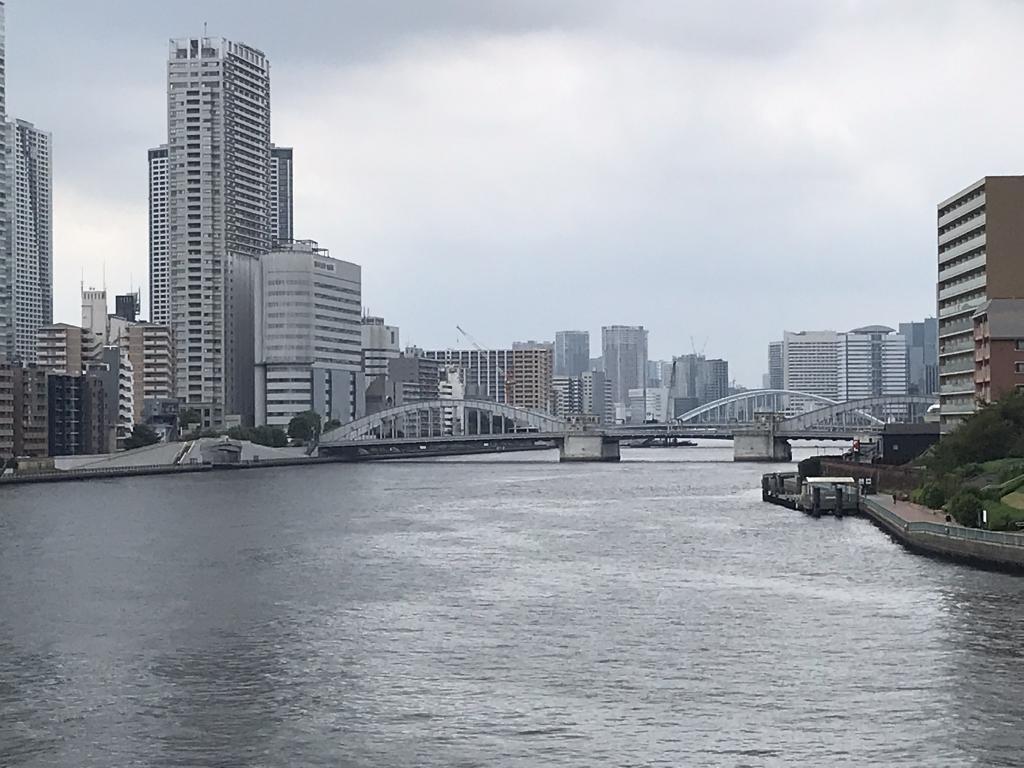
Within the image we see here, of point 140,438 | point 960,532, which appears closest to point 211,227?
point 140,438

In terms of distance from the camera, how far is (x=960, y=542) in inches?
1649

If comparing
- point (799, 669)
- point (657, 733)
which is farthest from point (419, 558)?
point (657, 733)

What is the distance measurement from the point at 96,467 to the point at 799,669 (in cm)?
8634

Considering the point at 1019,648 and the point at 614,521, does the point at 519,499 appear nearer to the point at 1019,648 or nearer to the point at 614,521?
the point at 614,521

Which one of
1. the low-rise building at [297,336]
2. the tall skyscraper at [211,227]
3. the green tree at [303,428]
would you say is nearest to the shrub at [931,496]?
the green tree at [303,428]

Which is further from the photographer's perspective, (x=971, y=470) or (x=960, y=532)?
(x=971, y=470)

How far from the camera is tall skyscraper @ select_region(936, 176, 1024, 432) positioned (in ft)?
244

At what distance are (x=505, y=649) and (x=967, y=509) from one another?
19.9 meters

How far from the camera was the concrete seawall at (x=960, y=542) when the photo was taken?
1531 inches

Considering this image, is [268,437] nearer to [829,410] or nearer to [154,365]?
[154,365]

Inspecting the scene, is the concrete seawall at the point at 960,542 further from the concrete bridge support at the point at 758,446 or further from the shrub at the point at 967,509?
the concrete bridge support at the point at 758,446

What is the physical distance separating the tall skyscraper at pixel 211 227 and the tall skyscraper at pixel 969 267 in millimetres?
97186

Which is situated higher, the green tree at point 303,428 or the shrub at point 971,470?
the green tree at point 303,428

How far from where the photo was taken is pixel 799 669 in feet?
89.9
